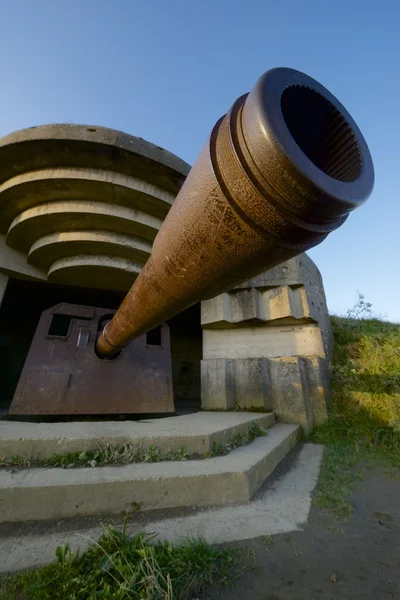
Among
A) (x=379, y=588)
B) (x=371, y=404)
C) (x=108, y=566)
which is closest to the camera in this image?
(x=108, y=566)

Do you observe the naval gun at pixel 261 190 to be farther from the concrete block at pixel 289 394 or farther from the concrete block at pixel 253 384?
the concrete block at pixel 253 384

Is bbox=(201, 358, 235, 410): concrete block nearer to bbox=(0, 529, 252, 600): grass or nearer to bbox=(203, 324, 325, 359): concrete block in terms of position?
bbox=(203, 324, 325, 359): concrete block

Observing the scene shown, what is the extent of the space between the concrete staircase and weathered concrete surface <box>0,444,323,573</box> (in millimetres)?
106

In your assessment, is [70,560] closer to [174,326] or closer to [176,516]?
[176,516]

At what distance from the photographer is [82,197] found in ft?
13.3

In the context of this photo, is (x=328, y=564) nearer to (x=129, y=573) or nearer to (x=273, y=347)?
(x=129, y=573)

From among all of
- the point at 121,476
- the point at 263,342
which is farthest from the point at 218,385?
the point at 121,476

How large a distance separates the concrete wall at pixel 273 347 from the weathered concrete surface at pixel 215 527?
69.8 inches

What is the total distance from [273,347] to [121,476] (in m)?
3.25

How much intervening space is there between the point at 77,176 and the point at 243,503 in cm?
418

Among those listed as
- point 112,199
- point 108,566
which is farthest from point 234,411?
point 112,199

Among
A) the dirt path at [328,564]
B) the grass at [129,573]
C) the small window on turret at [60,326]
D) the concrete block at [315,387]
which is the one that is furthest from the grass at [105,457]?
the small window on turret at [60,326]

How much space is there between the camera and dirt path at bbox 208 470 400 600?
1049 mm

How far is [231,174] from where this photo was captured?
67cm
